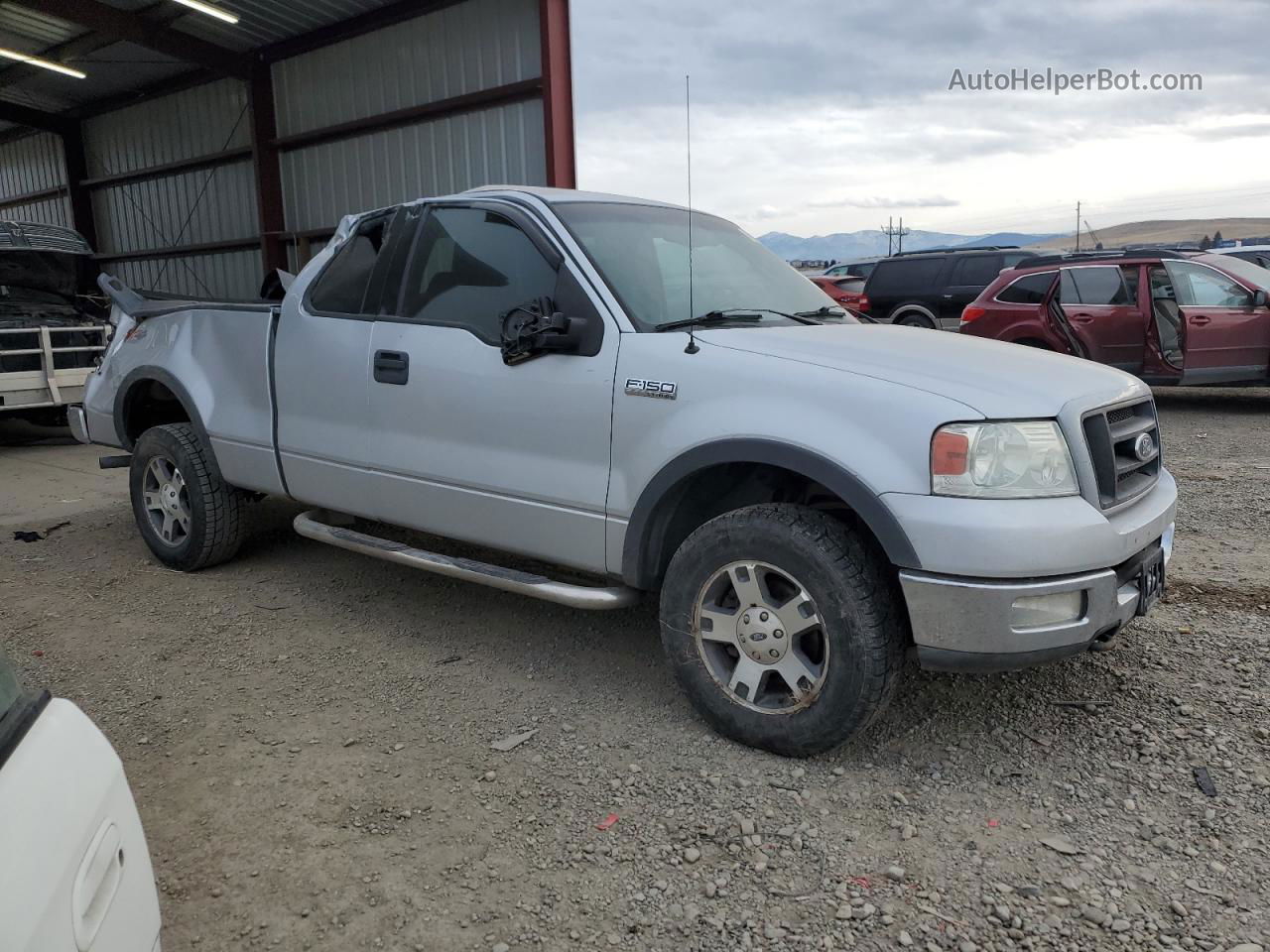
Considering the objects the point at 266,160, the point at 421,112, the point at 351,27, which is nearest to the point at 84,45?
the point at 266,160

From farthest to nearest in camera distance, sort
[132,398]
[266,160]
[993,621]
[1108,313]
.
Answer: [266,160] → [1108,313] → [132,398] → [993,621]

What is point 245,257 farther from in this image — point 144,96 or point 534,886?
point 534,886

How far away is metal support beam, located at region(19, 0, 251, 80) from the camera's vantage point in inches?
503

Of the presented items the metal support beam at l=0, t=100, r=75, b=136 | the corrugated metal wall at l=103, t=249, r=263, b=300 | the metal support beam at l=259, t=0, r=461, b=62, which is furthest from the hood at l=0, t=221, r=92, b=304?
the metal support beam at l=0, t=100, r=75, b=136

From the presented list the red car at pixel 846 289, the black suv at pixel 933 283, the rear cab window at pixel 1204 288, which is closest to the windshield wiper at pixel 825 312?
the rear cab window at pixel 1204 288

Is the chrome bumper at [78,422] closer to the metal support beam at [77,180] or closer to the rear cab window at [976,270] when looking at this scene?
the rear cab window at [976,270]

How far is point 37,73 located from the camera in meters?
17.3

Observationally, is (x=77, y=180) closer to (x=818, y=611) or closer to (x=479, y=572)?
(x=479, y=572)

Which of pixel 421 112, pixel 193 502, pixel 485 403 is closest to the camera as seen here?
pixel 485 403

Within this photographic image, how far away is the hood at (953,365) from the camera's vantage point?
2.88 m

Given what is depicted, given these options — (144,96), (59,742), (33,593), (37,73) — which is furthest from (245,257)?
(59,742)

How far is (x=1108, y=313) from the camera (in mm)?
10344

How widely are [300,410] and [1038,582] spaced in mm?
3258

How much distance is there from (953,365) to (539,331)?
4.61 feet
